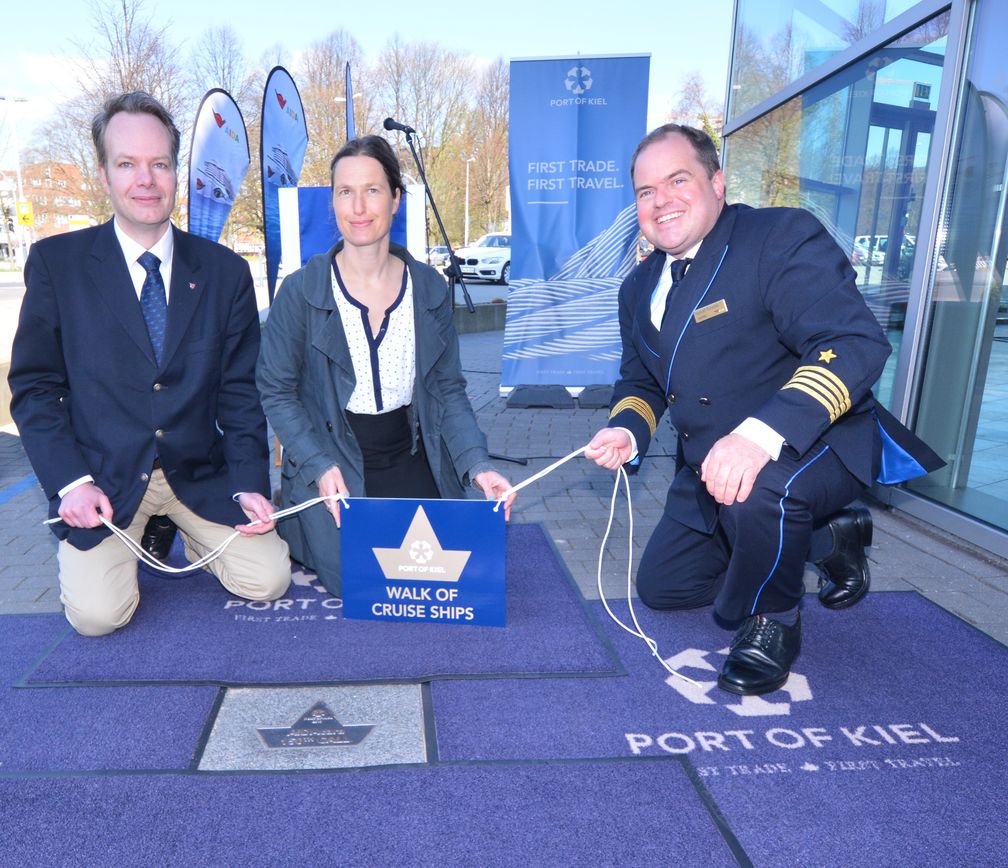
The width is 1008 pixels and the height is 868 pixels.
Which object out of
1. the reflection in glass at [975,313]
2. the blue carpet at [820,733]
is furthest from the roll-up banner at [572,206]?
the blue carpet at [820,733]

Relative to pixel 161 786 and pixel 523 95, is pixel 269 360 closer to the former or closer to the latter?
pixel 161 786

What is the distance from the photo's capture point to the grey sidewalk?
9.70 ft

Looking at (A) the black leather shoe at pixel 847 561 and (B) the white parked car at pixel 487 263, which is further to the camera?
(B) the white parked car at pixel 487 263

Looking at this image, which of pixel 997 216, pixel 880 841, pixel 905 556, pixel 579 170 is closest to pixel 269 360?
pixel 880 841

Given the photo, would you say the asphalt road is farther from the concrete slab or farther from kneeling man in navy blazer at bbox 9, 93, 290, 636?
the concrete slab

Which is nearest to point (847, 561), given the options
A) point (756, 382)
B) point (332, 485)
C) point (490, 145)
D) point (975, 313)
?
point (756, 382)

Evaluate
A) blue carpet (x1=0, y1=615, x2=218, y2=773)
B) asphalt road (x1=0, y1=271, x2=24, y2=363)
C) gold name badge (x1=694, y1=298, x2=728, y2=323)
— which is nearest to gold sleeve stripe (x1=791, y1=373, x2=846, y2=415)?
gold name badge (x1=694, y1=298, x2=728, y2=323)

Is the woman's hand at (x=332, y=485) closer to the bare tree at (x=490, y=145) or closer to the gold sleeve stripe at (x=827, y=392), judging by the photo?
the gold sleeve stripe at (x=827, y=392)

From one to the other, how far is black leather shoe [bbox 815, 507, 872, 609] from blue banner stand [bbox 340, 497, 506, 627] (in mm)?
1191

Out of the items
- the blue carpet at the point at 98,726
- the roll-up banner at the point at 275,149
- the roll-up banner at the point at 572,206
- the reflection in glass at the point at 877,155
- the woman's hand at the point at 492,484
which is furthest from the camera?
the roll-up banner at the point at 572,206

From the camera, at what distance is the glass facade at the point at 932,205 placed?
135 inches

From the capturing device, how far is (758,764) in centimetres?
194

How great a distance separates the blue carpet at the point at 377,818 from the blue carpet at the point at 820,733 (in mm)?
110

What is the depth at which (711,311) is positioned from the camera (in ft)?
7.68
